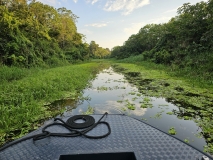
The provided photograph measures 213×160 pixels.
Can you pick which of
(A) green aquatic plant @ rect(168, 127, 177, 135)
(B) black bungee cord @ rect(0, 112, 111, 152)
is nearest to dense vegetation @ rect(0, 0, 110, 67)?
(B) black bungee cord @ rect(0, 112, 111, 152)

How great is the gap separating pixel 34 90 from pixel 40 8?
Result: 13.0 m

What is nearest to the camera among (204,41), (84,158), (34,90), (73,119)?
(84,158)

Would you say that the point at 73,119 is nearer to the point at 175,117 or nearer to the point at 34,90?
the point at 175,117

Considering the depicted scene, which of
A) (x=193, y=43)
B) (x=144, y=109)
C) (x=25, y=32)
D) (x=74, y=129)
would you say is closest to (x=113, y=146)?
(x=74, y=129)

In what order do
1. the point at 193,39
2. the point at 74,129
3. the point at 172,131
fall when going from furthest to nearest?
the point at 193,39 → the point at 172,131 → the point at 74,129

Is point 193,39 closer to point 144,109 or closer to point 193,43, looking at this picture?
point 193,43

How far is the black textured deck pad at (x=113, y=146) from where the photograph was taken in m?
1.23

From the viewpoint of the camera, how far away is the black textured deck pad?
1.23m

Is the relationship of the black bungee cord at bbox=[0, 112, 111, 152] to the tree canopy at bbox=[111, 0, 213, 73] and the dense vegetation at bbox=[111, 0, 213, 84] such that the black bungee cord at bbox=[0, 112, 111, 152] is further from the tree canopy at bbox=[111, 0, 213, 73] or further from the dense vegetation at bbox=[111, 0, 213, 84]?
the tree canopy at bbox=[111, 0, 213, 73]

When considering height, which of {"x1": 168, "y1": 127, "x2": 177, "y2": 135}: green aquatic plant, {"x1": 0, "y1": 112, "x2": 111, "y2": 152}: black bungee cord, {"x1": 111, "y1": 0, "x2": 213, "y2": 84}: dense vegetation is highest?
{"x1": 111, "y1": 0, "x2": 213, "y2": 84}: dense vegetation

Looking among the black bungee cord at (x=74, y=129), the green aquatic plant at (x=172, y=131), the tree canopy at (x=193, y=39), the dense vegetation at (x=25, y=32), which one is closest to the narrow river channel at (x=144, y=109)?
the green aquatic plant at (x=172, y=131)

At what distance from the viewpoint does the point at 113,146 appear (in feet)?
4.49

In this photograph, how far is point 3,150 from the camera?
132 cm

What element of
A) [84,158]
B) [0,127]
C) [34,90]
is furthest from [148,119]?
[34,90]
